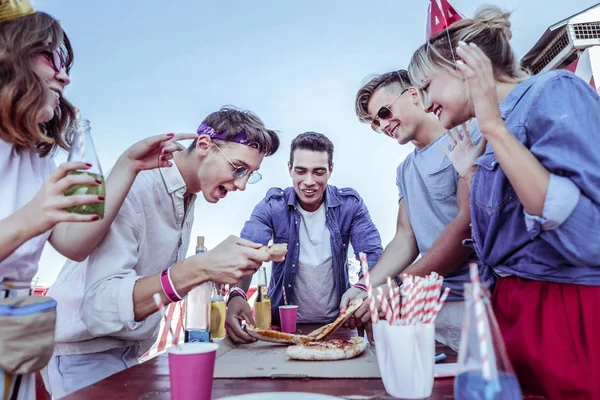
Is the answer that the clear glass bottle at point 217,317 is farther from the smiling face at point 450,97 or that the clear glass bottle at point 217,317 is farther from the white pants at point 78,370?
the smiling face at point 450,97

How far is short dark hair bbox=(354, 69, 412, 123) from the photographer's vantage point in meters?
3.02

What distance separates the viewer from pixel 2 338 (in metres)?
1.12

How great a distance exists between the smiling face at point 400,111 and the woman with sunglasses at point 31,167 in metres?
1.92

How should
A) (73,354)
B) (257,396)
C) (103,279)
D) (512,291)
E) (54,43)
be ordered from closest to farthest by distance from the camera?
(257,396), (512,291), (54,43), (103,279), (73,354)

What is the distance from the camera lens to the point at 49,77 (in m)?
1.48

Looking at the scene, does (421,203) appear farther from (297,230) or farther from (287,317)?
(297,230)

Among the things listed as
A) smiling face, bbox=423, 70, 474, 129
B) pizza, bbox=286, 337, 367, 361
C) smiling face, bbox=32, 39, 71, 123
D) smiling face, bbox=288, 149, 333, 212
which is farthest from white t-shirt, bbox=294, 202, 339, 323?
smiling face, bbox=32, 39, 71, 123

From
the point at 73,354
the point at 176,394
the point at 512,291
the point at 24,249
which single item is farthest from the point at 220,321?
the point at 512,291

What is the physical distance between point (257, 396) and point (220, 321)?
1.49m

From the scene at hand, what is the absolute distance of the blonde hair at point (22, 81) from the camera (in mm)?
1324

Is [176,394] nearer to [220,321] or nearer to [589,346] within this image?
[589,346]

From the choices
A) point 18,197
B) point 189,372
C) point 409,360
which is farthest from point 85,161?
point 409,360

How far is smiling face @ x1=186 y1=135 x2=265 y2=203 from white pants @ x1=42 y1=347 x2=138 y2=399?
35.8 inches

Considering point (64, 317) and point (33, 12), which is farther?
point (64, 317)
